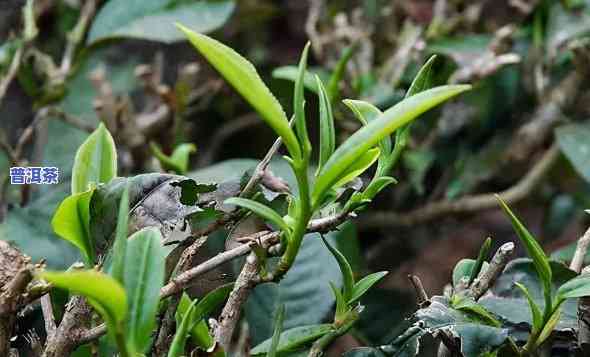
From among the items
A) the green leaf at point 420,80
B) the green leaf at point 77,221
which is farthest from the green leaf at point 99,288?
the green leaf at point 420,80

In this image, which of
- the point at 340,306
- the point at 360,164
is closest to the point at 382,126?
the point at 360,164

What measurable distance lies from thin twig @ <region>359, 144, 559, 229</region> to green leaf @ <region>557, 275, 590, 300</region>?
1.83ft

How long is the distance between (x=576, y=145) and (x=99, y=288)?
0.74 m

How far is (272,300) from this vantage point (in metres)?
0.72

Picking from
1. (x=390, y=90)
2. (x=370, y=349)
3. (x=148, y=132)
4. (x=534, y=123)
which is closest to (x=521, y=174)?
(x=534, y=123)

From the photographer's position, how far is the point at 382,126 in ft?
1.35

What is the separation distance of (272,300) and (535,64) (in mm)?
587

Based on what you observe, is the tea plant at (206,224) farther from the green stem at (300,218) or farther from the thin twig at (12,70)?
the thin twig at (12,70)

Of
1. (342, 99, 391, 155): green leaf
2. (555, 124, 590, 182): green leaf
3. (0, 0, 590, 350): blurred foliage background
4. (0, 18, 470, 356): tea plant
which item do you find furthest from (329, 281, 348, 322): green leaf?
(555, 124, 590, 182): green leaf

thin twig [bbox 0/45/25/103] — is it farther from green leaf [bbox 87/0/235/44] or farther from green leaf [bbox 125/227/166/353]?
green leaf [bbox 125/227/166/353]

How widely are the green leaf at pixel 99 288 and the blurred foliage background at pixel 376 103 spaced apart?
1.34 ft

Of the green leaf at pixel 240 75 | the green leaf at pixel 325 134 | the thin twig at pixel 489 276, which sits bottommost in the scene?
the thin twig at pixel 489 276

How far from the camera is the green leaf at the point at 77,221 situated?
1.60 feet

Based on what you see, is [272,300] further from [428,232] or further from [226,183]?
[428,232]
